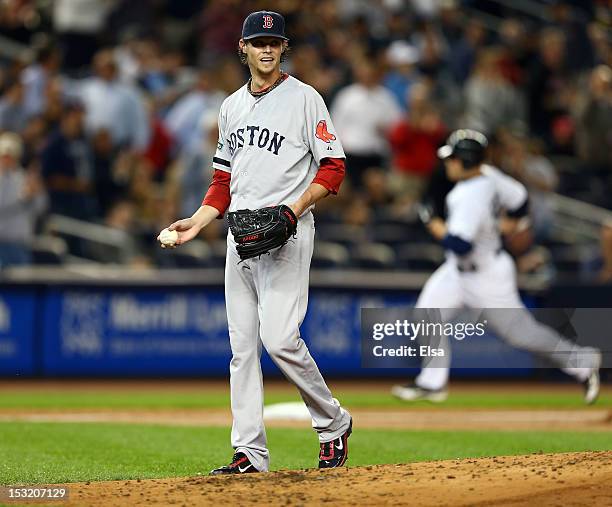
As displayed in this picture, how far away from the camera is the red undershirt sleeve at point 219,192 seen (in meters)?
6.71

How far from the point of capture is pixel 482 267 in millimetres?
11219

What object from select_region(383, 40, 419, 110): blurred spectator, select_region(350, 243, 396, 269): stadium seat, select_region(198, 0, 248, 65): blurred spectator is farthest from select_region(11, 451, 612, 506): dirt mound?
select_region(198, 0, 248, 65): blurred spectator

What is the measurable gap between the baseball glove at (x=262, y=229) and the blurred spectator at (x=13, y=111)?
29.7 ft

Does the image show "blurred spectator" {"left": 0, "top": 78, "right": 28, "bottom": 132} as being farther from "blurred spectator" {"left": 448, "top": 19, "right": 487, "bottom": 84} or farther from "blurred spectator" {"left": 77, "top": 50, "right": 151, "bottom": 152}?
"blurred spectator" {"left": 448, "top": 19, "right": 487, "bottom": 84}

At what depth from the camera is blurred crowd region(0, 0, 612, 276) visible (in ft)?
47.4

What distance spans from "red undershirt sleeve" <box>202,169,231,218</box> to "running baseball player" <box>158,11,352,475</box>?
0.20 meters

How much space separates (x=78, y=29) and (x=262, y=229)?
10.8 meters

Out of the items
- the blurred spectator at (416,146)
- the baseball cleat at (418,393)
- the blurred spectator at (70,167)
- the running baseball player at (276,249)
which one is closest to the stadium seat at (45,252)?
the blurred spectator at (70,167)

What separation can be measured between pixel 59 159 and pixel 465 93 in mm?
6168

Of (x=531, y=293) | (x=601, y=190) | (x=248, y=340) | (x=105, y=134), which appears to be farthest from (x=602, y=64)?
(x=248, y=340)

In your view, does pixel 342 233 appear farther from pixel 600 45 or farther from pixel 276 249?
pixel 276 249

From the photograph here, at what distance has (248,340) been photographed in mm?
6434

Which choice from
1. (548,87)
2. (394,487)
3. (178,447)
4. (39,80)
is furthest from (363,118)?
(394,487)

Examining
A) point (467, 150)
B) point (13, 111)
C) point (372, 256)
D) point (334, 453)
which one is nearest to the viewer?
point (334, 453)
